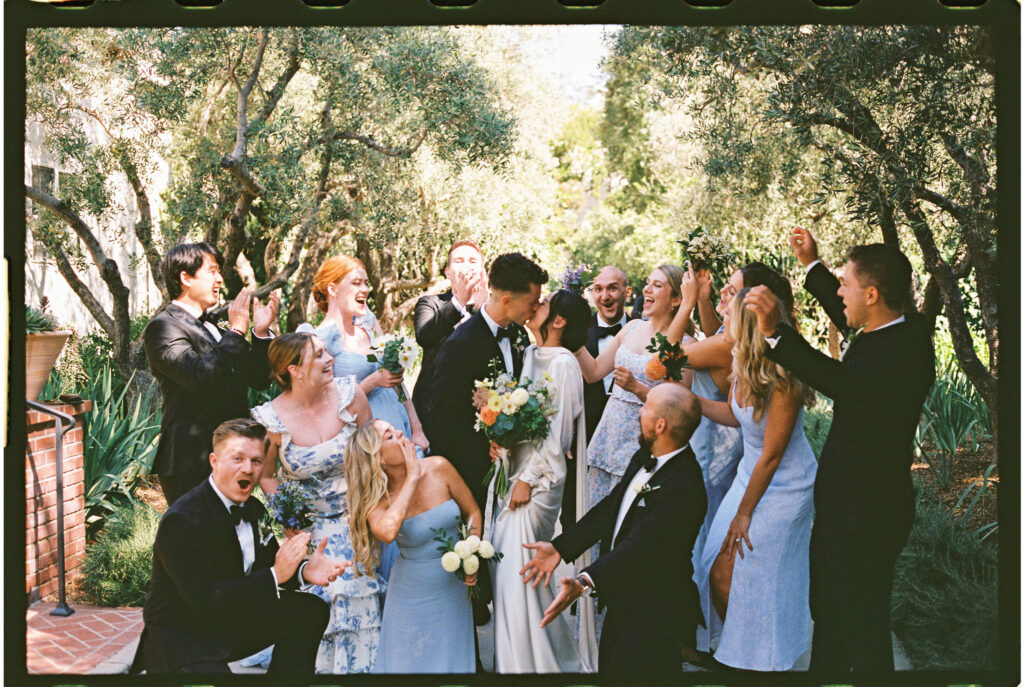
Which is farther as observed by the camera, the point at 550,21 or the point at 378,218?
the point at 378,218

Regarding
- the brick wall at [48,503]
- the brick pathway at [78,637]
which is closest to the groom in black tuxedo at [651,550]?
the brick pathway at [78,637]

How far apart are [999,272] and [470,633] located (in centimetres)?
355

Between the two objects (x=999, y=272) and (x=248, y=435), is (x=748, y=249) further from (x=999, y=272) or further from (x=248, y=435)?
(x=248, y=435)

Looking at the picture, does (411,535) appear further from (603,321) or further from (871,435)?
(871,435)

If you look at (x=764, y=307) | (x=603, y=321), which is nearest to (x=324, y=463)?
(x=603, y=321)

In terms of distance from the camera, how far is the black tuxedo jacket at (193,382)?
4.93m

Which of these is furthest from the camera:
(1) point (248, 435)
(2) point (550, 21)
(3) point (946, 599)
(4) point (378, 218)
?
(4) point (378, 218)

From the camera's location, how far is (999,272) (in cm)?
507

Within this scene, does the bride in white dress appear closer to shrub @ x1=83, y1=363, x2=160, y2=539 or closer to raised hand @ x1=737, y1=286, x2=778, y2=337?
raised hand @ x1=737, y1=286, x2=778, y2=337

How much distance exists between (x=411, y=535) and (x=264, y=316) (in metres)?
1.48

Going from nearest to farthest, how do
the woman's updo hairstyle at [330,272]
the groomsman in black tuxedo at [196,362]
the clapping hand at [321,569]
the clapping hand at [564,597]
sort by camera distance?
the clapping hand at [564,597] → the clapping hand at [321,569] → the groomsman in black tuxedo at [196,362] → the woman's updo hairstyle at [330,272]

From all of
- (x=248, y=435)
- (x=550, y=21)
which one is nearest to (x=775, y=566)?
(x=248, y=435)

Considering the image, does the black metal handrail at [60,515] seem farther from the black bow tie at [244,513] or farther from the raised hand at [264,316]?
the black bow tie at [244,513]

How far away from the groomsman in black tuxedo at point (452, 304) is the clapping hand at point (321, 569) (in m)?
0.97
